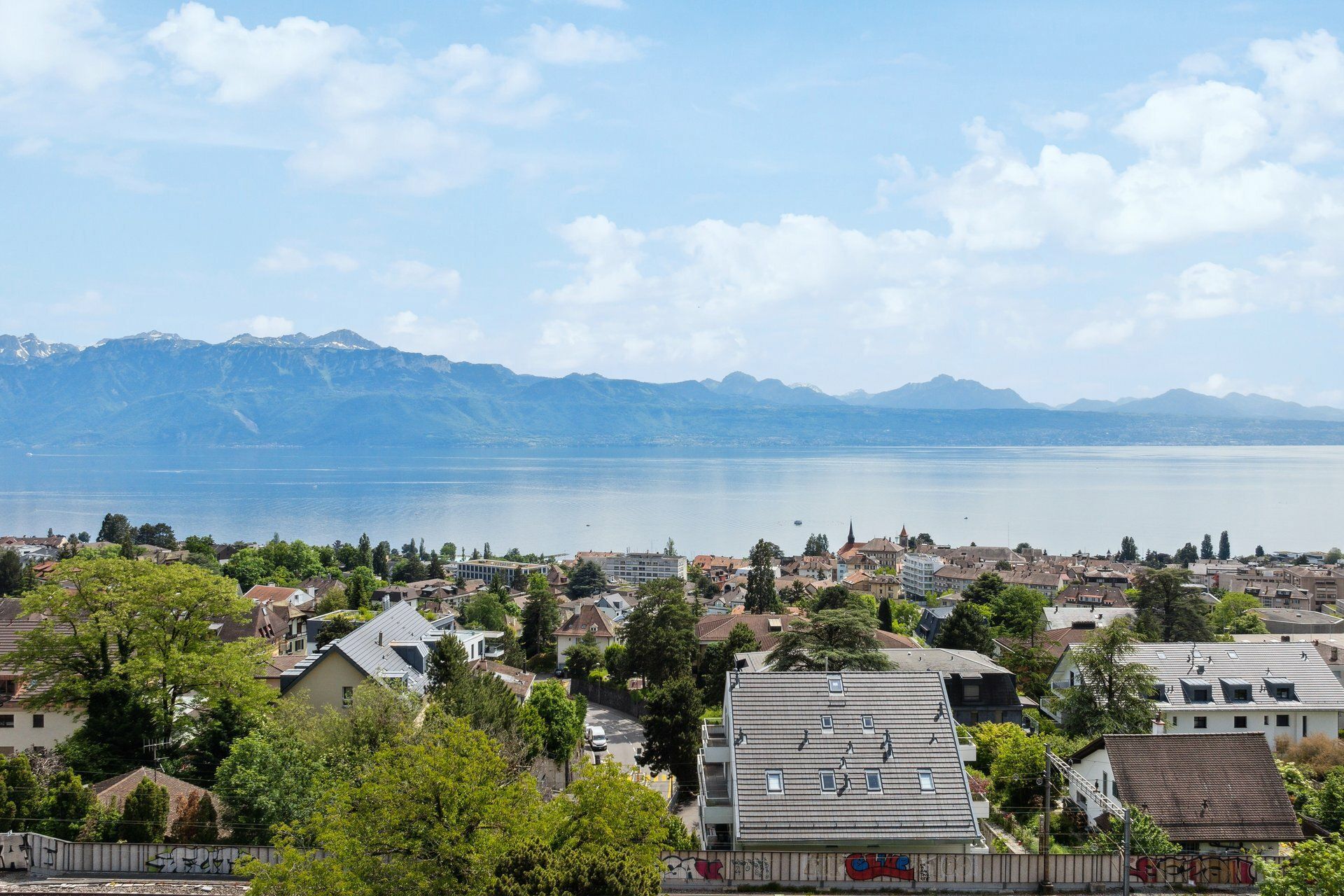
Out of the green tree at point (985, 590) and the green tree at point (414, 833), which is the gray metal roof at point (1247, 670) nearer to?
the green tree at point (414, 833)

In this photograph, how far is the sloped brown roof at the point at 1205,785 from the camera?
67.9ft

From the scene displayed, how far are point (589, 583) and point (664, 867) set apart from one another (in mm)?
90062

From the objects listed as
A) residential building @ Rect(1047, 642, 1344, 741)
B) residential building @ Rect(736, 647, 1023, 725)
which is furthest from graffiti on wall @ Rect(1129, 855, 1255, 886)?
residential building @ Rect(736, 647, 1023, 725)

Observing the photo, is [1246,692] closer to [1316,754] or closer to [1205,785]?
[1316,754]

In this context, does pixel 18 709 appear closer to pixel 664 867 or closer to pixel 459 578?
pixel 664 867

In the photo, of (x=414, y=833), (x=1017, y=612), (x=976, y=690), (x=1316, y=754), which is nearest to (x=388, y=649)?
(x=414, y=833)

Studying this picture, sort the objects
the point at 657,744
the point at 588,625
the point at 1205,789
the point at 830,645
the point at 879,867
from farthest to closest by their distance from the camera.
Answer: the point at 588,625, the point at 830,645, the point at 657,744, the point at 1205,789, the point at 879,867

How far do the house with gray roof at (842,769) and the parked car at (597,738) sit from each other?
14.9m

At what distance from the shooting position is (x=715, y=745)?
2372 centimetres

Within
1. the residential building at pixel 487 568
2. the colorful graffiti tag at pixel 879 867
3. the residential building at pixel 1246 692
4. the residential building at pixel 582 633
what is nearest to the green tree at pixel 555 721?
the colorful graffiti tag at pixel 879 867

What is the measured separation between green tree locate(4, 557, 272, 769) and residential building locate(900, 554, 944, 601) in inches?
3827

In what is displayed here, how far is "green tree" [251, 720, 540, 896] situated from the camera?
14.2m

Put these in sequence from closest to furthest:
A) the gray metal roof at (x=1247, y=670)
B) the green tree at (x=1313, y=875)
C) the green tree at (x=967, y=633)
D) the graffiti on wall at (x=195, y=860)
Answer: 1. the green tree at (x=1313, y=875)
2. the graffiti on wall at (x=195, y=860)
3. the gray metal roof at (x=1247, y=670)
4. the green tree at (x=967, y=633)

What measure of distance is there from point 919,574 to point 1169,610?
239 ft
